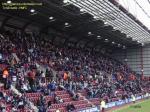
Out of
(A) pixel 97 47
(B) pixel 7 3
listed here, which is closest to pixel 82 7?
(B) pixel 7 3

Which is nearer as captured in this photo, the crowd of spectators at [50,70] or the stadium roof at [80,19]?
the crowd of spectators at [50,70]

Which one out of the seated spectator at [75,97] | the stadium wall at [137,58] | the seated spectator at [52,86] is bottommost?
the seated spectator at [75,97]

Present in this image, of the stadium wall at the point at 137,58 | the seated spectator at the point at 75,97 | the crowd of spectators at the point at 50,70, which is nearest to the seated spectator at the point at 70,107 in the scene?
the crowd of spectators at the point at 50,70

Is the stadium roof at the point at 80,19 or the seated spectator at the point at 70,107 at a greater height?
the stadium roof at the point at 80,19

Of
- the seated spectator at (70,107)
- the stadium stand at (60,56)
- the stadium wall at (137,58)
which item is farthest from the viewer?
the stadium wall at (137,58)

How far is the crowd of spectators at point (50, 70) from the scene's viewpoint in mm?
30594

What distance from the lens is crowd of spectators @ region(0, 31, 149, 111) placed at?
30.6 metres

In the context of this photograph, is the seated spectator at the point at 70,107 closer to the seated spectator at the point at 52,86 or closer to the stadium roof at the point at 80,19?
the seated spectator at the point at 52,86

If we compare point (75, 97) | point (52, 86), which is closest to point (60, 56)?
point (75, 97)

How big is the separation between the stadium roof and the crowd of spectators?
191 centimetres

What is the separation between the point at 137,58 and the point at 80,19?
36946 millimetres

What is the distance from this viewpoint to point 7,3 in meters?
31.8

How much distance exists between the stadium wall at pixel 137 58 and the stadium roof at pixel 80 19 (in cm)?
1669

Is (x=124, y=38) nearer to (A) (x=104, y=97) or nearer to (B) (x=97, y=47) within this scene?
(B) (x=97, y=47)
